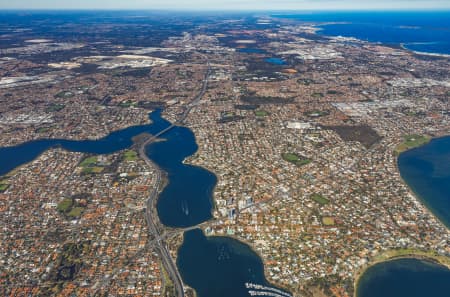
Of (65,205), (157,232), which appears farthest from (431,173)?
(65,205)

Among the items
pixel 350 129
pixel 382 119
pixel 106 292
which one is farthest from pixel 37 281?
pixel 382 119

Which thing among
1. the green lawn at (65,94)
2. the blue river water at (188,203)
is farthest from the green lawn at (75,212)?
the green lawn at (65,94)

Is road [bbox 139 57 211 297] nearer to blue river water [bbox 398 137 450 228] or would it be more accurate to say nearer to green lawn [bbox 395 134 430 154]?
blue river water [bbox 398 137 450 228]

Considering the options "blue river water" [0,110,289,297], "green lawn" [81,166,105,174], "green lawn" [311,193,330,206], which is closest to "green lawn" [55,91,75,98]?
"blue river water" [0,110,289,297]

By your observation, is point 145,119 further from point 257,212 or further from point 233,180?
point 257,212

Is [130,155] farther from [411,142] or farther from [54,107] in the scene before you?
[411,142]

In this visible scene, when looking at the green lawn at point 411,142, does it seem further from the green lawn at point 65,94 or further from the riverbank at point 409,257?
the green lawn at point 65,94
